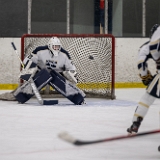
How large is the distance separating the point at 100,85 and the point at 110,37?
0.60m

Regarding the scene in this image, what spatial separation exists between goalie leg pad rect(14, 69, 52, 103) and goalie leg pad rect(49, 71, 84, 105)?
78 mm

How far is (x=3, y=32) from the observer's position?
8664 mm

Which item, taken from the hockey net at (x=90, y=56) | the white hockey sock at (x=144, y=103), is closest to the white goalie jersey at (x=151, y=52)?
the white hockey sock at (x=144, y=103)

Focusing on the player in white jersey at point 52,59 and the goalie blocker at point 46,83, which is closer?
the goalie blocker at point 46,83

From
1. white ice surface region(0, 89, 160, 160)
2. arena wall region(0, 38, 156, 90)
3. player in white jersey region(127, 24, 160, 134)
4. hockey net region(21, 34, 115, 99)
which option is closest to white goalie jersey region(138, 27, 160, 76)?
player in white jersey region(127, 24, 160, 134)

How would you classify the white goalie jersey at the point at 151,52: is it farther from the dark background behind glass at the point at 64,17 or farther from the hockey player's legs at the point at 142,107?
the dark background behind glass at the point at 64,17

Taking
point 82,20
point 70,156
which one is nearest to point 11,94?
point 82,20

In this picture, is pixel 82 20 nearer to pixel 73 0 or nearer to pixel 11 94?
pixel 73 0

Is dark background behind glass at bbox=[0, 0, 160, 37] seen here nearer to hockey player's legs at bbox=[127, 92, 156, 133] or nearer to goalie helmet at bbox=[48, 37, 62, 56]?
goalie helmet at bbox=[48, 37, 62, 56]

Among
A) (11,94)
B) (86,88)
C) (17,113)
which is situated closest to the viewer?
(17,113)

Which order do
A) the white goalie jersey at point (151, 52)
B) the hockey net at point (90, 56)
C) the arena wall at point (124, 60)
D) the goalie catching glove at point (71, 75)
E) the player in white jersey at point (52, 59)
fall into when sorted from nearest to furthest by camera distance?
the white goalie jersey at point (151, 52), the goalie catching glove at point (71, 75), the player in white jersey at point (52, 59), the hockey net at point (90, 56), the arena wall at point (124, 60)

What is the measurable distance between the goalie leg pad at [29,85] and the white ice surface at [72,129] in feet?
0.31

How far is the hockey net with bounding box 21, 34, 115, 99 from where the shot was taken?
297 inches

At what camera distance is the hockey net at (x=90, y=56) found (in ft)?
24.8
